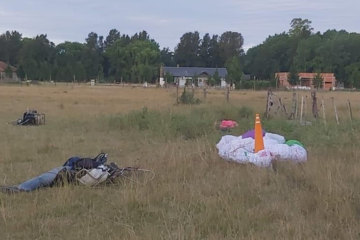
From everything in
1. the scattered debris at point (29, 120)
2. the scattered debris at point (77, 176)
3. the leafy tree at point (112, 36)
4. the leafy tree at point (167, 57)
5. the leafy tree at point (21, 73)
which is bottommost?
the leafy tree at point (21, 73)

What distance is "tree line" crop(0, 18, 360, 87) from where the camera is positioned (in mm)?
82562

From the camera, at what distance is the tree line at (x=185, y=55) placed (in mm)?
82562

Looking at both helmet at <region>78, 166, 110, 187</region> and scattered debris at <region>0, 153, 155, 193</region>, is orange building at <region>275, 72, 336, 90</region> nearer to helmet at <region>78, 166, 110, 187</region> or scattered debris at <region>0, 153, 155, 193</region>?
scattered debris at <region>0, 153, 155, 193</region>

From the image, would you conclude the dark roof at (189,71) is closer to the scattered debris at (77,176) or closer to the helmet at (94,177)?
the scattered debris at (77,176)

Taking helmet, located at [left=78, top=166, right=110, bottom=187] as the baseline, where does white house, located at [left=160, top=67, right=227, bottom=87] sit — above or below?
below

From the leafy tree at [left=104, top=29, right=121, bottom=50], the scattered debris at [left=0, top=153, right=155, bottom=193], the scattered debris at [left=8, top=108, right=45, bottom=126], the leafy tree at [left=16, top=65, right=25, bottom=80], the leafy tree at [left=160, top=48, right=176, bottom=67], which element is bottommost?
the leafy tree at [left=16, top=65, right=25, bottom=80]

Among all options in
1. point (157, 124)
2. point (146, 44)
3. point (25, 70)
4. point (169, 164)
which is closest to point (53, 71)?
point (25, 70)

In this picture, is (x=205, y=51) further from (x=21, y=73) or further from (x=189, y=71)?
Answer: (x=21, y=73)

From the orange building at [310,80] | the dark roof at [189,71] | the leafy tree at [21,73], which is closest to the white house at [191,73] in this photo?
the dark roof at [189,71]

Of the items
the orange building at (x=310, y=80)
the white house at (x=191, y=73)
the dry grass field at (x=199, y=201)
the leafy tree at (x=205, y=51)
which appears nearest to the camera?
the dry grass field at (x=199, y=201)

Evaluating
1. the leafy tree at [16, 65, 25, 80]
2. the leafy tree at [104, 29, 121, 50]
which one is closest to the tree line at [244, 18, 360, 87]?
the leafy tree at [104, 29, 121, 50]

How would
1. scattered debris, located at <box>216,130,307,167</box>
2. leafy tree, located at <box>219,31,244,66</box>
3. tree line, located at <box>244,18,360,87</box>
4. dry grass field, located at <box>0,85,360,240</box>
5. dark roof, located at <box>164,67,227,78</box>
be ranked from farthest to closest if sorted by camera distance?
leafy tree, located at <box>219,31,244,66</box> → dark roof, located at <box>164,67,227,78</box> → tree line, located at <box>244,18,360,87</box> → scattered debris, located at <box>216,130,307,167</box> → dry grass field, located at <box>0,85,360,240</box>

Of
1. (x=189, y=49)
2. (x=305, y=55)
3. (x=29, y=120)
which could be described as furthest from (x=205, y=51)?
(x=29, y=120)

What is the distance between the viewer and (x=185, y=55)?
374 ft
